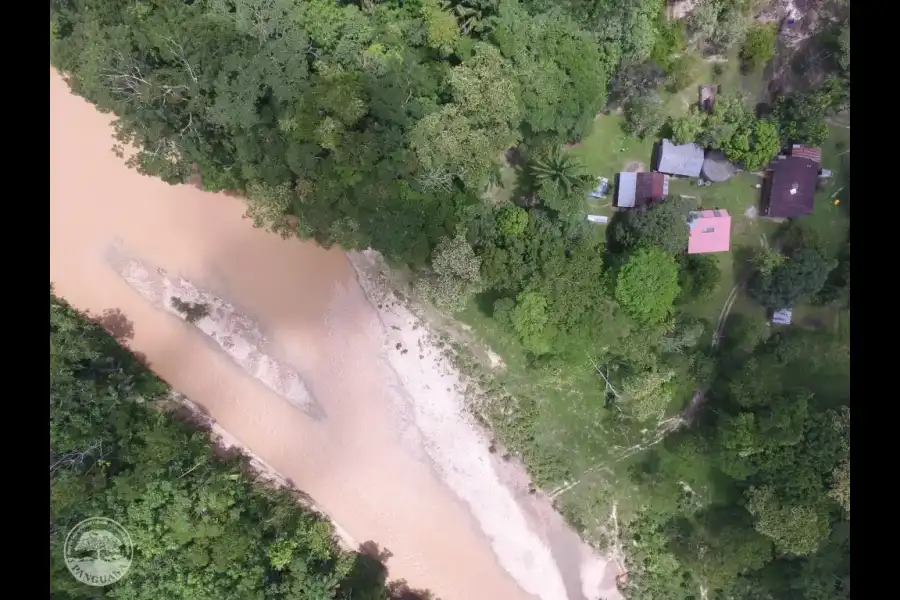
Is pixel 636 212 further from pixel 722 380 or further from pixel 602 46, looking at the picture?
pixel 722 380

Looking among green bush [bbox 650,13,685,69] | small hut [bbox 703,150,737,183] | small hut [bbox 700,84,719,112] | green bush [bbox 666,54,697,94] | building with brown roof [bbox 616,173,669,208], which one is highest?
green bush [bbox 650,13,685,69]

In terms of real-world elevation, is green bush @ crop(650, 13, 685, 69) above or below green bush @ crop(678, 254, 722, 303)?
above

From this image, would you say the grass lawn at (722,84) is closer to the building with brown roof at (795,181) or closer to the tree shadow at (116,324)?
the building with brown roof at (795,181)

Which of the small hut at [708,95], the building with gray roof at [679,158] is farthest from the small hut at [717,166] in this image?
the small hut at [708,95]

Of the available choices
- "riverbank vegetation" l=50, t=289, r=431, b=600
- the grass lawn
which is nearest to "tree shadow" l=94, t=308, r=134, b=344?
"riverbank vegetation" l=50, t=289, r=431, b=600

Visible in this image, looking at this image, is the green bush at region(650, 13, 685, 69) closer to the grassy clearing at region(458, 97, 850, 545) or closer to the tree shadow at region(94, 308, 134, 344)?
the grassy clearing at region(458, 97, 850, 545)
